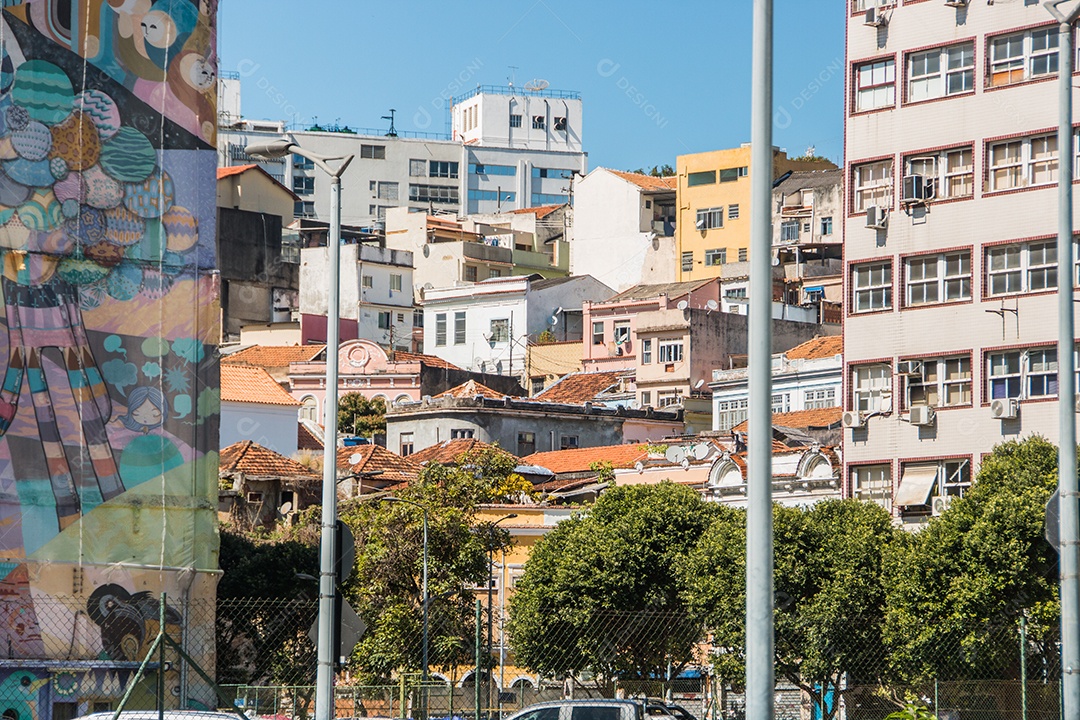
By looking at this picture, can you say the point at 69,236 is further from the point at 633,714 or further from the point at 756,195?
the point at 756,195

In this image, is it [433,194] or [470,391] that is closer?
[470,391]

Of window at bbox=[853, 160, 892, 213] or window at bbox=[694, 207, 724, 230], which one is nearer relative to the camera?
window at bbox=[853, 160, 892, 213]

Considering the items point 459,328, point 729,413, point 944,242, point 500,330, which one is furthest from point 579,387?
point 944,242

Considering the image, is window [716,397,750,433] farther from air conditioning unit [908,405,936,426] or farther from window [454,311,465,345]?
air conditioning unit [908,405,936,426]

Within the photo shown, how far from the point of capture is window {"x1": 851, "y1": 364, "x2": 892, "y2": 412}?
4553 centimetres

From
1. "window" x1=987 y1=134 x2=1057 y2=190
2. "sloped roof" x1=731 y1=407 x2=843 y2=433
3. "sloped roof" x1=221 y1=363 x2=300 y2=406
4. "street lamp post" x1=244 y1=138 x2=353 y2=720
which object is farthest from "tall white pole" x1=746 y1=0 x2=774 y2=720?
"sloped roof" x1=221 y1=363 x2=300 y2=406

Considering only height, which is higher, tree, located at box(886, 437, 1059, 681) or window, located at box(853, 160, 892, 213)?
window, located at box(853, 160, 892, 213)

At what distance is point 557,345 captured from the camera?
9169 cm

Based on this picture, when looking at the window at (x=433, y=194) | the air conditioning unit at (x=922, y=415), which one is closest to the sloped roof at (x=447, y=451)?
the air conditioning unit at (x=922, y=415)

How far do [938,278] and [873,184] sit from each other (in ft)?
10.9

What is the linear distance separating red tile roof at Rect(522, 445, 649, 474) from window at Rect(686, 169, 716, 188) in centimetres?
3205

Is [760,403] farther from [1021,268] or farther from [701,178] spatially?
[701,178]

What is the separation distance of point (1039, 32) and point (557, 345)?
50.9 m

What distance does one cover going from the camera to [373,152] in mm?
128625
